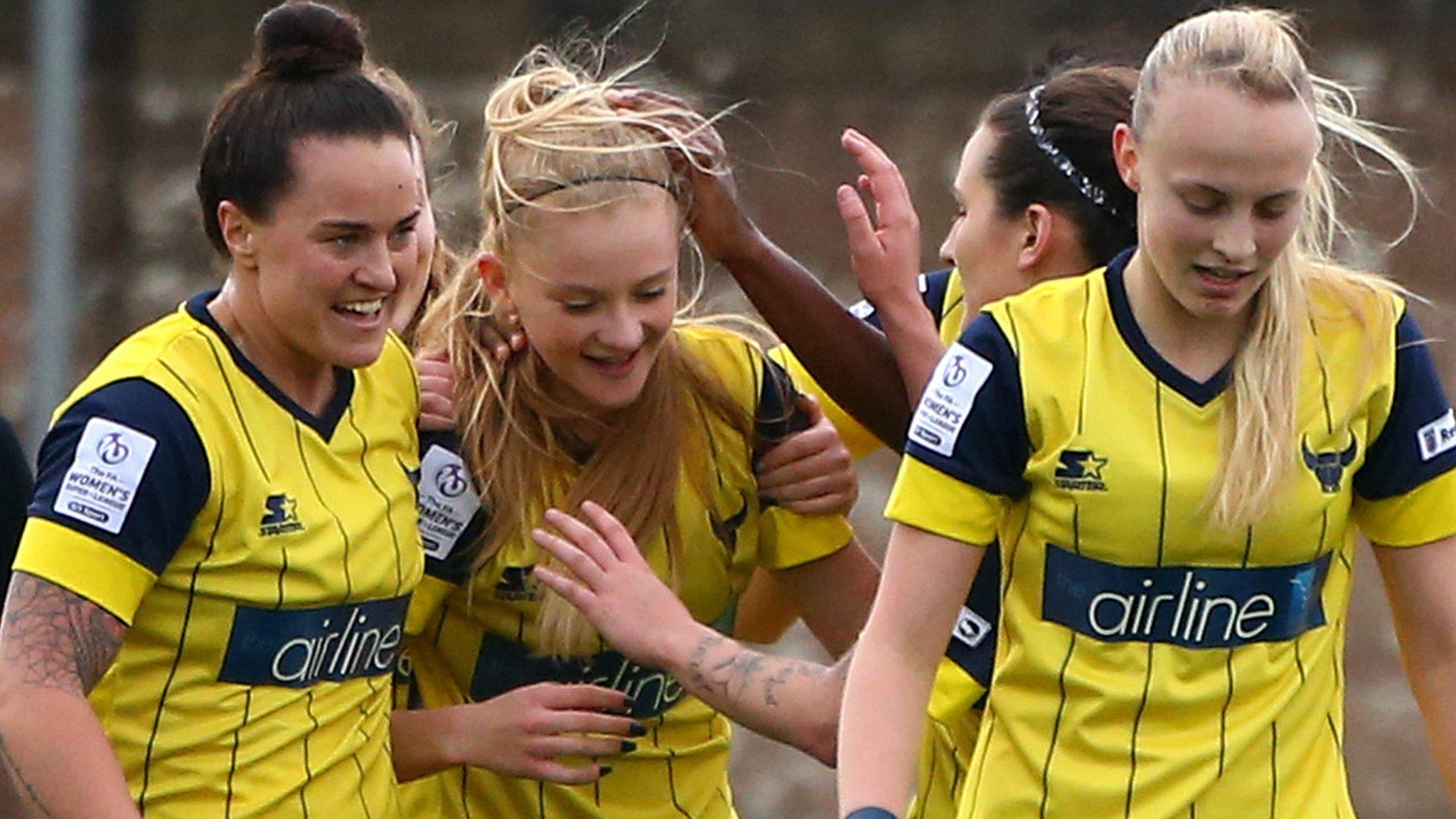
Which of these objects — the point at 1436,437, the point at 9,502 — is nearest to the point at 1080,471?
the point at 1436,437

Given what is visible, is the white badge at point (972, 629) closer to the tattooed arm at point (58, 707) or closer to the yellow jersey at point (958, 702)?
the yellow jersey at point (958, 702)

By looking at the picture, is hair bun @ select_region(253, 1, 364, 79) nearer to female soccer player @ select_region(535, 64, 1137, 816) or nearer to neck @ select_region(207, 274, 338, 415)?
neck @ select_region(207, 274, 338, 415)

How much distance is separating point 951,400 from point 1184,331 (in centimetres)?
25

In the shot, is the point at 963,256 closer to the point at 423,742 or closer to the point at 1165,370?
the point at 1165,370

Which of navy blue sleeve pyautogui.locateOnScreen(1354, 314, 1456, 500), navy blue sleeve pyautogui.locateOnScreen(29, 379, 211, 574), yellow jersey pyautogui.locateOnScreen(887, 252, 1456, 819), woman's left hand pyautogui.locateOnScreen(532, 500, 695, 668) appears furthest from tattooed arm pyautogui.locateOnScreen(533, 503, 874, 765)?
navy blue sleeve pyautogui.locateOnScreen(1354, 314, 1456, 500)

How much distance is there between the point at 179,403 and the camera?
2797mm

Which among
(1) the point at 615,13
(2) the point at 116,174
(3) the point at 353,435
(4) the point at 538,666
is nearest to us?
(3) the point at 353,435

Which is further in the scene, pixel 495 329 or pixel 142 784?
pixel 495 329

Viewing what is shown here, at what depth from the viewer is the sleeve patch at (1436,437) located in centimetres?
277

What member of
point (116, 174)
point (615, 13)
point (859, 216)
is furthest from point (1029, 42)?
point (859, 216)

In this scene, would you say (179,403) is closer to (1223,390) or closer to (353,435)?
(353,435)

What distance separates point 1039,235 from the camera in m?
3.16

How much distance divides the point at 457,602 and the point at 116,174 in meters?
3.72

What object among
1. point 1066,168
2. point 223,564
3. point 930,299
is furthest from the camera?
point 930,299
